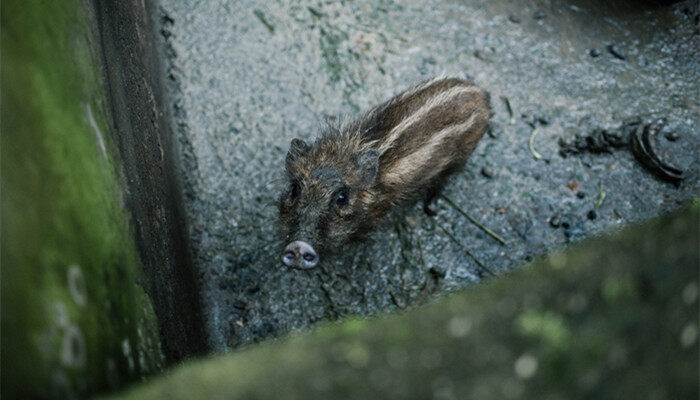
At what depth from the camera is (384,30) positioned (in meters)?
4.50

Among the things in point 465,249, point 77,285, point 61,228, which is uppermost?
point 61,228

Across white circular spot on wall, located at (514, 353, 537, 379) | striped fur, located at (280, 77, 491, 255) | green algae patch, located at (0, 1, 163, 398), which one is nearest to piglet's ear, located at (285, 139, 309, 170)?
striped fur, located at (280, 77, 491, 255)

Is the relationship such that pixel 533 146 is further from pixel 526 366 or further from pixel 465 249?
pixel 526 366

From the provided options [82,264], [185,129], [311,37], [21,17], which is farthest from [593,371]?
[311,37]

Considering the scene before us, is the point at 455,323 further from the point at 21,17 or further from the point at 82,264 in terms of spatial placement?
the point at 21,17

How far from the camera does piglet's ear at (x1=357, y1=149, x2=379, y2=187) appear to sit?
11.6 ft

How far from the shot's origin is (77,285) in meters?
A: 1.54

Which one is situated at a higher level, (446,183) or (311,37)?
(311,37)

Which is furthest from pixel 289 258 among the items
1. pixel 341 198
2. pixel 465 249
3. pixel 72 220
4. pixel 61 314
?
pixel 61 314

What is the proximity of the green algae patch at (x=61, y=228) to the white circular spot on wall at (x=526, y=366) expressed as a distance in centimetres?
102

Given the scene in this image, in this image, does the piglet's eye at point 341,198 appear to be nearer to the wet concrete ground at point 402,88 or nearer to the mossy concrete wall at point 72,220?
the wet concrete ground at point 402,88

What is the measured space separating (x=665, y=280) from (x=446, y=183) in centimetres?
280

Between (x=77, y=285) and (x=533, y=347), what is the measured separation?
1.15 meters

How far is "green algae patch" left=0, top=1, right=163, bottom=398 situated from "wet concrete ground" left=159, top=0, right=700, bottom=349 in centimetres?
152
